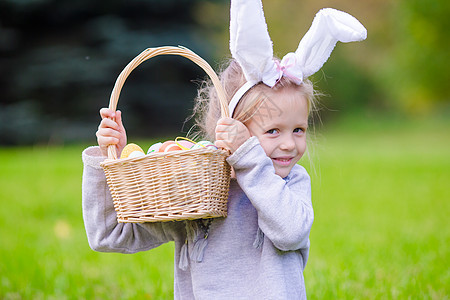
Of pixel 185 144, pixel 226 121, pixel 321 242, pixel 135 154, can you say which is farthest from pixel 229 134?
pixel 321 242

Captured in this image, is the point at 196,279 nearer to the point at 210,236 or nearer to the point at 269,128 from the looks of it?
the point at 210,236

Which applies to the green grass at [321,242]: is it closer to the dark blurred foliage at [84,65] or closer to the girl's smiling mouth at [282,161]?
the girl's smiling mouth at [282,161]

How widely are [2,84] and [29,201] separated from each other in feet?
28.3

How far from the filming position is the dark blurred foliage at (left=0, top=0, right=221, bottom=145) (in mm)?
12133

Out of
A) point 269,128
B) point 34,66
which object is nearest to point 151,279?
point 269,128

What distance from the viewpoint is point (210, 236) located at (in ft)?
6.36

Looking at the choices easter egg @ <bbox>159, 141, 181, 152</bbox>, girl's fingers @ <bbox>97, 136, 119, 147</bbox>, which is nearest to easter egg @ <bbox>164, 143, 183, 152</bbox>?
easter egg @ <bbox>159, 141, 181, 152</bbox>

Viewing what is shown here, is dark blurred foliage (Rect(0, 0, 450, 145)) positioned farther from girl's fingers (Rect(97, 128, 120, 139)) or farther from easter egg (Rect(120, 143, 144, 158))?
easter egg (Rect(120, 143, 144, 158))

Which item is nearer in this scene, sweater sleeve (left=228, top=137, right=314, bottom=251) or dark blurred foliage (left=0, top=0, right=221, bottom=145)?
sweater sleeve (left=228, top=137, right=314, bottom=251)

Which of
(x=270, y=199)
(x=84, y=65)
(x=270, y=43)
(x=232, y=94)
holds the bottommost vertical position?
(x=270, y=199)

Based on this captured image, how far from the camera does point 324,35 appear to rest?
196 centimetres

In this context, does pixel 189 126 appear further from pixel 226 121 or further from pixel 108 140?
pixel 226 121

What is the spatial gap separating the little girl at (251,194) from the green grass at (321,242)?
32 cm

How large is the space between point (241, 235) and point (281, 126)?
42cm
